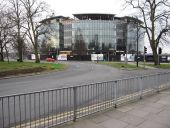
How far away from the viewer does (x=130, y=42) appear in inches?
4409

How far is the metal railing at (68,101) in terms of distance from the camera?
6355mm

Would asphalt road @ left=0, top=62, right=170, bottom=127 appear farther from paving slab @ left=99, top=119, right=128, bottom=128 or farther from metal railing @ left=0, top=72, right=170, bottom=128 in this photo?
paving slab @ left=99, top=119, right=128, bottom=128

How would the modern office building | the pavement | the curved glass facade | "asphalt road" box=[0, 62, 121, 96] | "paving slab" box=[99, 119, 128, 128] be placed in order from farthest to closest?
the curved glass facade < the modern office building < "asphalt road" box=[0, 62, 121, 96] < the pavement < "paving slab" box=[99, 119, 128, 128]

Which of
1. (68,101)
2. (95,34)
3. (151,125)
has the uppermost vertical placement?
(95,34)

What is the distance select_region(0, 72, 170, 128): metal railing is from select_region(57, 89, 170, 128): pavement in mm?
324

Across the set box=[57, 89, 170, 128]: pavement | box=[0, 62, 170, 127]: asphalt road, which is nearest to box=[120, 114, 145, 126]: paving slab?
box=[57, 89, 170, 128]: pavement

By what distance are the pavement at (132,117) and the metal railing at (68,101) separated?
0.32 m

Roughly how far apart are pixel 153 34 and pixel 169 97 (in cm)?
3655

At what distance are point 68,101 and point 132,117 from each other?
255cm

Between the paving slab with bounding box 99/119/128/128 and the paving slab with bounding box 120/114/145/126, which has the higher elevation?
the paving slab with bounding box 99/119/128/128

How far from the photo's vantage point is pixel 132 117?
7.18 metres

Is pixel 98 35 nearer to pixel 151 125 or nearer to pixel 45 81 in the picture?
pixel 45 81

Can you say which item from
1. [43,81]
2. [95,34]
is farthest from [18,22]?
[95,34]

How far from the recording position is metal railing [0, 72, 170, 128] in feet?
20.9
